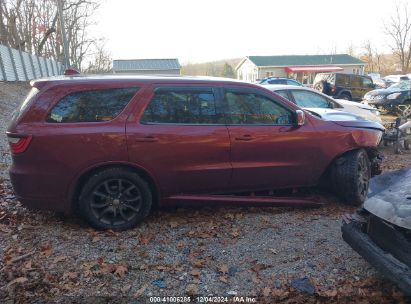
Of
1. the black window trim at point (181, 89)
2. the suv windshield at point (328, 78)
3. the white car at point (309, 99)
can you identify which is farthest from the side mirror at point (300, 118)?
the suv windshield at point (328, 78)

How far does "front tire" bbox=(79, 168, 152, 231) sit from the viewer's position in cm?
400

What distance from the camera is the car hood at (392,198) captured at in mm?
2688

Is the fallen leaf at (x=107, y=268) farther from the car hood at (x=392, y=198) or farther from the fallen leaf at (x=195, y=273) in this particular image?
the car hood at (x=392, y=198)

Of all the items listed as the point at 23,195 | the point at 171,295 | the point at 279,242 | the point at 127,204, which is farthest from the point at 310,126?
the point at 23,195

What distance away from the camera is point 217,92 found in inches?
175

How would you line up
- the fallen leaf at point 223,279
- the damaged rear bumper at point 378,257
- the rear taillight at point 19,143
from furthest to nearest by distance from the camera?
the rear taillight at point 19,143 → the fallen leaf at point 223,279 → the damaged rear bumper at point 378,257

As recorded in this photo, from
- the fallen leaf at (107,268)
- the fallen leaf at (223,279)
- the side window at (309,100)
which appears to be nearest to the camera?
the fallen leaf at (223,279)

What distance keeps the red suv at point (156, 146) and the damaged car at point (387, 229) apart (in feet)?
4.51

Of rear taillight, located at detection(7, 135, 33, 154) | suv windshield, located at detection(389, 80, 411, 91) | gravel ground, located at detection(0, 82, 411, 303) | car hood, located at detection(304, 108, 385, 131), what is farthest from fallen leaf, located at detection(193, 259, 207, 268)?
suv windshield, located at detection(389, 80, 411, 91)

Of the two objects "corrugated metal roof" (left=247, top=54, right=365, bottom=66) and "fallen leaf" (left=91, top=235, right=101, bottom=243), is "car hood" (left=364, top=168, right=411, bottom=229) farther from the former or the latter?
"corrugated metal roof" (left=247, top=54, right=365, bottom=66)

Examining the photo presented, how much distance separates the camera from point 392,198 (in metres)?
2.94

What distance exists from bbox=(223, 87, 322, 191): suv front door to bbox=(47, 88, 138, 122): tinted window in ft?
4.03

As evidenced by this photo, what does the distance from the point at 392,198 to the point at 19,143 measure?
11.7 ft

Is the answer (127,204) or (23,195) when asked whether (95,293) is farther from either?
(23,195)
